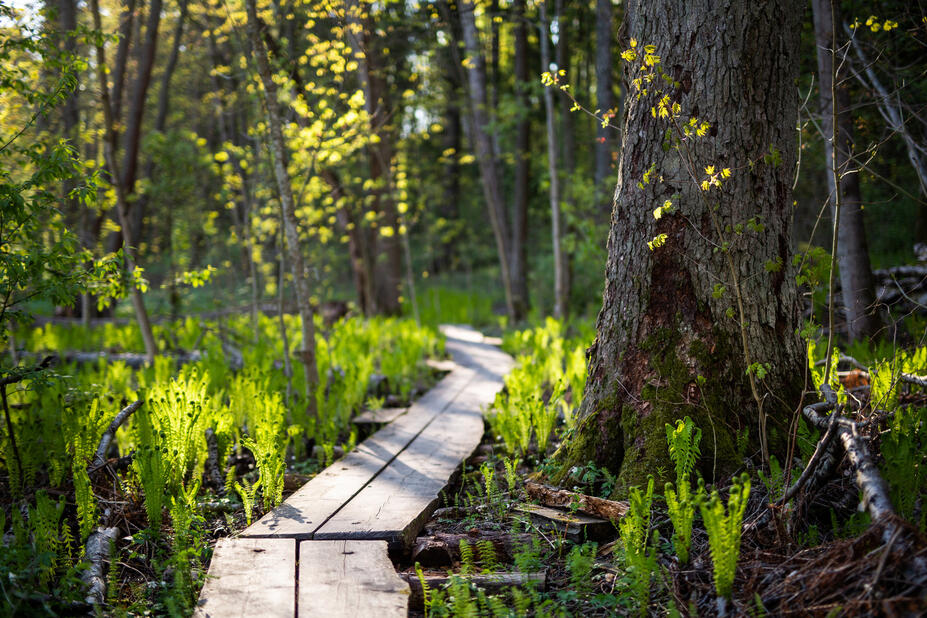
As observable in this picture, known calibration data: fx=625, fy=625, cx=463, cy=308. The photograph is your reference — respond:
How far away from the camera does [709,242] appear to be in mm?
2973

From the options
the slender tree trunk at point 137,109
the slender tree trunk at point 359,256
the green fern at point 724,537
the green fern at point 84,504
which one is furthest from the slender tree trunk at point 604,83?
the green fern at point 84,504

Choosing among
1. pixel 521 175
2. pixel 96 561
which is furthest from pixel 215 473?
pixel 521 175

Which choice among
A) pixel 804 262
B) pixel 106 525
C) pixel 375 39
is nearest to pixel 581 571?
pixel 804 262

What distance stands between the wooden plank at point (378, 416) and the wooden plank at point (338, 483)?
8 cm

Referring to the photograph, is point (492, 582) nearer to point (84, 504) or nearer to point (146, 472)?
point (146, 472)

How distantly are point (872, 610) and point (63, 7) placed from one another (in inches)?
485

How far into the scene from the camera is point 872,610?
1.73m

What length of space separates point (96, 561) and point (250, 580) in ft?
2.48

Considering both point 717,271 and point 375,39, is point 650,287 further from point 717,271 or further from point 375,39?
point 375,39

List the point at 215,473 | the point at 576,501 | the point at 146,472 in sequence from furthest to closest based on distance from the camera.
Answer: the point at 215,473 < the point at 576,501 < the point at 146,472

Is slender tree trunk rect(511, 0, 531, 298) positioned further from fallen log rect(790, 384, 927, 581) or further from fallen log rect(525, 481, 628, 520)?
fallen log rect(790, 384, 927, 581)

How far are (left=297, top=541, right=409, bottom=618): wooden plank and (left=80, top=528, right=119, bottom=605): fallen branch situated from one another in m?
0.75

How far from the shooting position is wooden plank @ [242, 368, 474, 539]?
2840mm

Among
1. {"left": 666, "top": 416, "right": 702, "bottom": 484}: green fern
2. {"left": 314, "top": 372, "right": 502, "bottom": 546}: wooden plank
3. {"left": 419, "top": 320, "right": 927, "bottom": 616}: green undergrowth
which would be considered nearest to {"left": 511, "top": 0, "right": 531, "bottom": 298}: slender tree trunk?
{"left": 314, "top": 372, "right": 502, "bottom": 546}: wooden plank
